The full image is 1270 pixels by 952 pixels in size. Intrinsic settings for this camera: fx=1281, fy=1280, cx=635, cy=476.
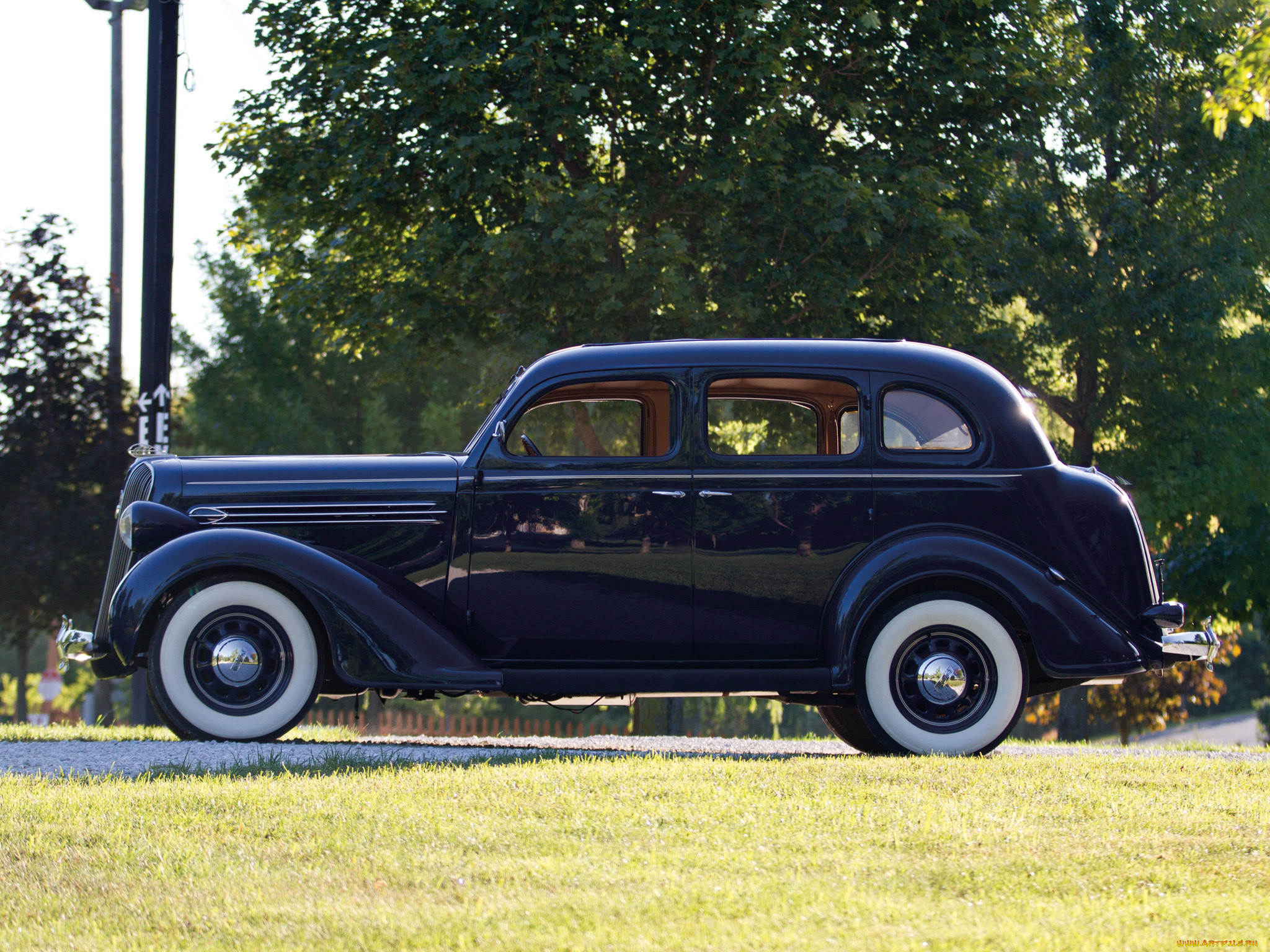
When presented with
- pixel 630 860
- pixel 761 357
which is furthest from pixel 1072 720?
pixel 630 860

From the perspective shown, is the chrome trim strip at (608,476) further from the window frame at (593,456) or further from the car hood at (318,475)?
the car hood at (318,475)

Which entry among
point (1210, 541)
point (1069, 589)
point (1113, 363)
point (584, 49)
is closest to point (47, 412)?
point (584, 49)

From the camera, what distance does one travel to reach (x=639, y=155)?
1336 centimetres

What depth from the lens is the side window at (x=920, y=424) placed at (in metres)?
6.93

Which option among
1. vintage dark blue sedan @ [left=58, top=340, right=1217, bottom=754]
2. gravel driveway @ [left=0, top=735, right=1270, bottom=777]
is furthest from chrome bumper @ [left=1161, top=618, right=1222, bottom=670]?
gravel driveway @ [left=0, top=735, right=1270, bottom=777]

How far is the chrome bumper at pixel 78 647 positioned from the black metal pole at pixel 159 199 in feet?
15.7

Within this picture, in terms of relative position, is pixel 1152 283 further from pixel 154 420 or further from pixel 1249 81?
pixel 154 420

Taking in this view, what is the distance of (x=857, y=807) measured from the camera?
5.07 m

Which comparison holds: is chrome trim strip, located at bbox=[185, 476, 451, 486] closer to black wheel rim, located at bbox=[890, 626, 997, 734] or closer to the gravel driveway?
the gravel driveway

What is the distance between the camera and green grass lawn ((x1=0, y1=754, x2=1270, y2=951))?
3600 mm

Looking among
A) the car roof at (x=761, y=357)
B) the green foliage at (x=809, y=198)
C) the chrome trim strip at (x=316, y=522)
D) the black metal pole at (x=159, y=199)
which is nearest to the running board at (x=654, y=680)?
the chrome trim strip at (x=316, y=522)

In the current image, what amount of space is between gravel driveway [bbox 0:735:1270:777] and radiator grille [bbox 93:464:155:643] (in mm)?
685

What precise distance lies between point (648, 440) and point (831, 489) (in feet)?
3.62

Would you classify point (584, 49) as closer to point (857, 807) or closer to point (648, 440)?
point (648, 440)
